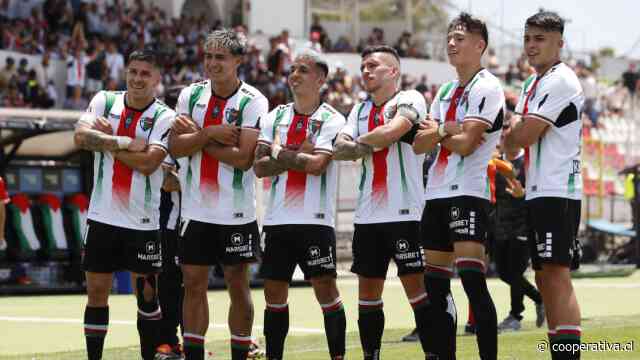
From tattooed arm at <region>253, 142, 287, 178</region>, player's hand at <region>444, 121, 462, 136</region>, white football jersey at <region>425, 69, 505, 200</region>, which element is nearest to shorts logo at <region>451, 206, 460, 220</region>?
white football jersey at <region>425, 69, 505, 200</region>

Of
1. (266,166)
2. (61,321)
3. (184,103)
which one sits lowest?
(61,321)

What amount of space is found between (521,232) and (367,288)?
525 cm

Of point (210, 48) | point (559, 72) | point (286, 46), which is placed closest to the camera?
point (559, 72)

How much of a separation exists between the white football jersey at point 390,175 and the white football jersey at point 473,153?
254mm

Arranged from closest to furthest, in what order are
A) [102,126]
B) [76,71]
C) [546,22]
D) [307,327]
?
[546,22] → [102,126] → [307,327] → [76,71]

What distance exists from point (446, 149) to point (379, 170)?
61cm

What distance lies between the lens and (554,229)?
8.80 meters

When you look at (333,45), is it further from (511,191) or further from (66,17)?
(511,191)

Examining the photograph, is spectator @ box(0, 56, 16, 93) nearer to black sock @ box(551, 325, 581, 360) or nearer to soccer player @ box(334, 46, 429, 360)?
Result: soccer player @ box(334, 46, 429, 360)

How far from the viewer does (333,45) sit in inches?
→ 1650

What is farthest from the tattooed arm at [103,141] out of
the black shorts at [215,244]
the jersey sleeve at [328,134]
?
the jersey sleeve at [328,134]

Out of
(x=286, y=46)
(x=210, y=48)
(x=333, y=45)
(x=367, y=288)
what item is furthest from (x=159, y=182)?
(x=333, y=45)

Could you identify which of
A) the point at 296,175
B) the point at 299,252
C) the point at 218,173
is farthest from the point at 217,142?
the point at 299,252

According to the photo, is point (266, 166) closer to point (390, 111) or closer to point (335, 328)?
point (390, 111)
